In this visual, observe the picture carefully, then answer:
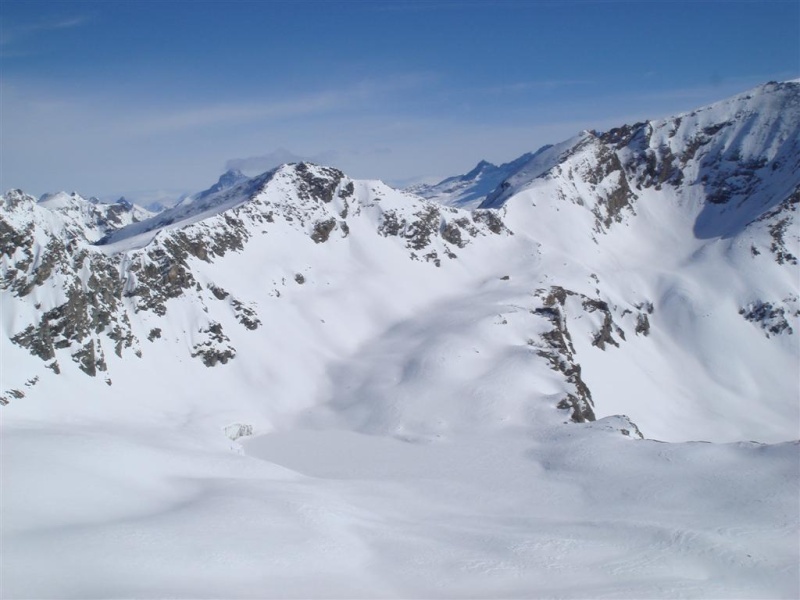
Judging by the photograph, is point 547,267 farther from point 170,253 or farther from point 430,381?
point 170,253

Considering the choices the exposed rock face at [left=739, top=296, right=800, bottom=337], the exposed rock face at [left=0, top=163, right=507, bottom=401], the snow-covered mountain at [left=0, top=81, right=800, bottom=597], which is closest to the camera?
the snow-covered mountain at [left=0, top=81, right=800, bottom=597]

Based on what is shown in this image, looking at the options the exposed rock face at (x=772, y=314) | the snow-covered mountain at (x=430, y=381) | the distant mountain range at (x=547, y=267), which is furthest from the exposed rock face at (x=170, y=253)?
the exposed rock face at (x=772, y=314)

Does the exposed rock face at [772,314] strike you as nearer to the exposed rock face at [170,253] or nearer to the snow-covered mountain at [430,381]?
the snow-covered mountain at [430,381]

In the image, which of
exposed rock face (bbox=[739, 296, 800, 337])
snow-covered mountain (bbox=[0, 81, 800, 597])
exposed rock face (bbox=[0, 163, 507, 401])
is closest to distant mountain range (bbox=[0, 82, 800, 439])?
exposed rock face (bbox=[0, 163, 507, 401])

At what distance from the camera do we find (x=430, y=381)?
211ft

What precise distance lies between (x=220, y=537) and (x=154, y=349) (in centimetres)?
4089

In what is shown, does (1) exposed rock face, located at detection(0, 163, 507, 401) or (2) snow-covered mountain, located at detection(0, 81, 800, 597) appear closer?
(2) snow-covered mountain, located at detection(0, 81, 800, 597)

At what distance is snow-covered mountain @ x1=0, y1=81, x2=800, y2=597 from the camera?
26.4 metres

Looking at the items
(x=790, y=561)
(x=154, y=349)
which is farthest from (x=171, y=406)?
(x=790, y=561)

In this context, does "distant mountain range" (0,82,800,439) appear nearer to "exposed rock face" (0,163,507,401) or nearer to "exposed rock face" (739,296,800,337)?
"exposed rock face" (0,163,507,401)

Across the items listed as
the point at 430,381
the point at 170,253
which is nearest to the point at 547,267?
the point at 430,381

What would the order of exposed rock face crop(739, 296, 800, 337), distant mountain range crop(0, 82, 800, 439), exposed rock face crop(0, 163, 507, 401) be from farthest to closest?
exposed rock face crop(739, 296, 800, 337)
distant mountain range crop(0, 82, 800, 439)
exposed rock face crop(0, 163, 507, 401)

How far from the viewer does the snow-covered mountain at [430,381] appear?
26.4 metres

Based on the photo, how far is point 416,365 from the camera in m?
68.1
